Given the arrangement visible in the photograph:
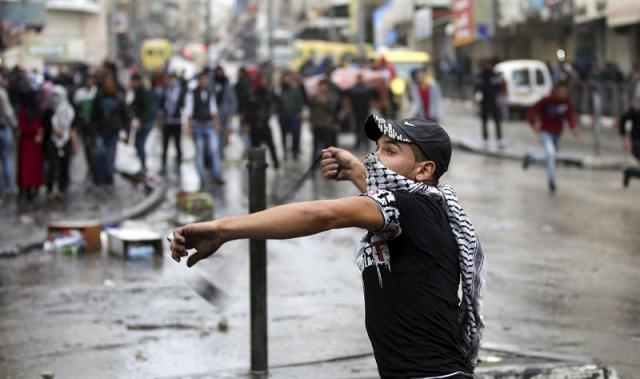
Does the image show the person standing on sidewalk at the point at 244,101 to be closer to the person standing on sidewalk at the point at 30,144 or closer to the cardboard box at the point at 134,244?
the person standing on sidewalk at the point at 30,144

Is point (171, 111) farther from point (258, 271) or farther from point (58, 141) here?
point (258, 271)

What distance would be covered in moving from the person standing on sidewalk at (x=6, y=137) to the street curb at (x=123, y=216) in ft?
6.50

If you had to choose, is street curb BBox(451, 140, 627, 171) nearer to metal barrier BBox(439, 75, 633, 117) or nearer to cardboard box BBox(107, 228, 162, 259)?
metal barrier BBox(439, 75, 633, 117)

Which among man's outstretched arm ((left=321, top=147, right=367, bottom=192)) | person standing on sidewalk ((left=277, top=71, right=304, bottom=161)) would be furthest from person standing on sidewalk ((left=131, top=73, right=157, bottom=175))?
man's outstretched arm ((left=321, top=147, right=367, bottom=192))

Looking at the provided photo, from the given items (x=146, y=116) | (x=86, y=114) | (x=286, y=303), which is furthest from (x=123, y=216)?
(x=146, y=116)

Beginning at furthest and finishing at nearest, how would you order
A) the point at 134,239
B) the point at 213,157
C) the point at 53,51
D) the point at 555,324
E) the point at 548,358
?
the point at 53,51
the point at 213,157
the point at 134,239
the point at 555,324
the point at 548,358

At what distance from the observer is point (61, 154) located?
54.9 ft

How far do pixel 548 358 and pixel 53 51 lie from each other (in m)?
64.7

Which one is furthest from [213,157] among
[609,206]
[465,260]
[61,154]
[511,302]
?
[465,260]

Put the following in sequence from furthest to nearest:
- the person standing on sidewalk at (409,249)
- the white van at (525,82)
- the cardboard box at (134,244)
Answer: the white van at (525,82)
the cardboard box at (134,244)
the person standing on sidewalk at (409,249)

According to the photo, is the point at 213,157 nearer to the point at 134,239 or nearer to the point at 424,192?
the point at 134,239

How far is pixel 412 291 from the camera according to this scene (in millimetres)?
3752

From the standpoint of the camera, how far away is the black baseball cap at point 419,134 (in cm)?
380

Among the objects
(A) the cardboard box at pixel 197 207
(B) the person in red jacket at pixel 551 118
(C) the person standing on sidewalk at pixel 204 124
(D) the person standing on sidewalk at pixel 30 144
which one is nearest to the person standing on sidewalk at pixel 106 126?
(C) the person standing on sidewalk at pixel 204 124
